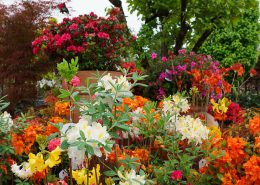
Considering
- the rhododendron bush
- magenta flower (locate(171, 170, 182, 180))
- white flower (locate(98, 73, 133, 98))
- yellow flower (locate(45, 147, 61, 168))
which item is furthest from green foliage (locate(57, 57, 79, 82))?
magenta flower (locate(171, 170, 182, 180))

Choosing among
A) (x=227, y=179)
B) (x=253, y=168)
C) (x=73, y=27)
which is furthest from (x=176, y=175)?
(x=73, y=27)

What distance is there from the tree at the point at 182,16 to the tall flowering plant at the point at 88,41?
2.22m

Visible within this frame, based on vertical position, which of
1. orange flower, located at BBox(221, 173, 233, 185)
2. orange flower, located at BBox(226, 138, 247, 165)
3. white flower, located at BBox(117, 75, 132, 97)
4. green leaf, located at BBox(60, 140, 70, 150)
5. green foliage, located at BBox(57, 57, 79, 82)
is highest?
green foliage, located at BBox(57, 57, 79, 82)

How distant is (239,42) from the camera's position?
34.0 ft

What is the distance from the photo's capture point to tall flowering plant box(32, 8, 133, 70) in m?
5.31

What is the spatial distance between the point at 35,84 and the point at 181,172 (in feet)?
18.2

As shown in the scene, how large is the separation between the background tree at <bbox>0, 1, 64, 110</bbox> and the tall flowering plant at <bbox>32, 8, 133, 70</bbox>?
163cm

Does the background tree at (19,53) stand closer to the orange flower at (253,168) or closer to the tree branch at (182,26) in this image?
the tree branch at (182,26)

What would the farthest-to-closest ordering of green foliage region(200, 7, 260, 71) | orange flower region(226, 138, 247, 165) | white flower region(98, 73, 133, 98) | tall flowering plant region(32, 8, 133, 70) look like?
green foliage region(200, 7, 260, 71)
tall flowering plant region(32, 8, 133, 70)
orange flower region(226, 138, 247, 165)
white flower region(98, 73, 133, 98)

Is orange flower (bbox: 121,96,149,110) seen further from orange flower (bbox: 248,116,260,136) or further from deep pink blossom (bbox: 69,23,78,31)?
deep pink blossom (bbox: 69,23,78,31)

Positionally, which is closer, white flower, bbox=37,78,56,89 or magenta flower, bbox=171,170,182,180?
magenta flower, bbox=171,170,182,180

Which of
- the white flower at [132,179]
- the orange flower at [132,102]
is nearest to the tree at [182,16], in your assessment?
the orange flower at [132,102]

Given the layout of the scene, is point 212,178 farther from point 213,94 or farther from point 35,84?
point 35,84

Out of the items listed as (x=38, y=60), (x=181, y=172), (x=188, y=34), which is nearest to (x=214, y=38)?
(x=188, y=34)
